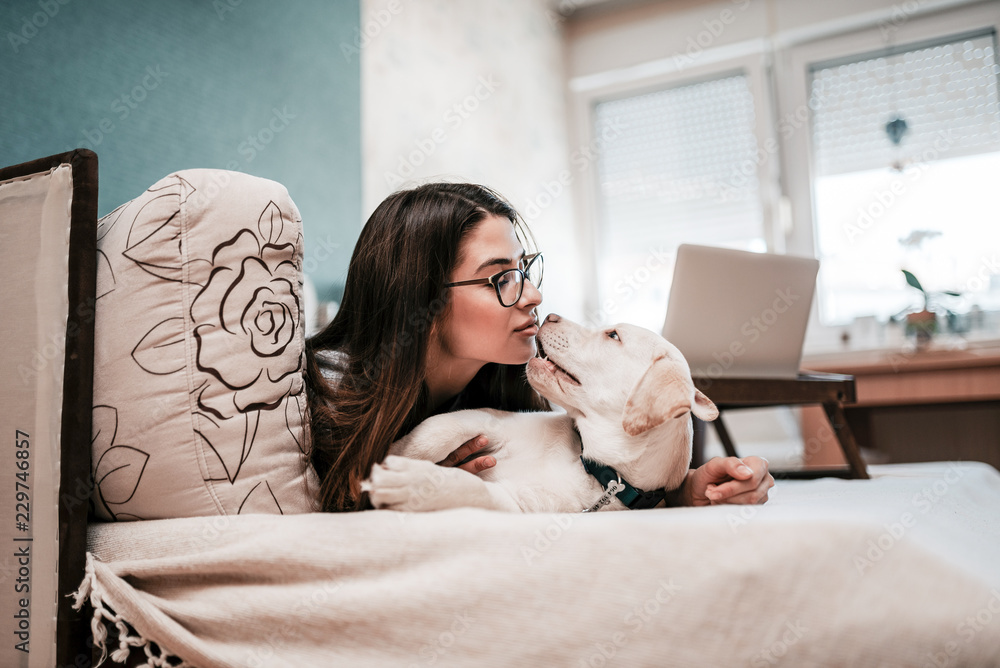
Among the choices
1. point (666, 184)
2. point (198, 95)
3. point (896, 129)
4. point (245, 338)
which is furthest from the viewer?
point (666, 184)

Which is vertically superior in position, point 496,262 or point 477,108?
point 477,108

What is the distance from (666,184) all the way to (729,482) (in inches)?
150

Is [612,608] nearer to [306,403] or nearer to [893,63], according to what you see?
[306,403]

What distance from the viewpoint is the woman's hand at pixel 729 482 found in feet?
3.51

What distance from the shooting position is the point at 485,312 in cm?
124

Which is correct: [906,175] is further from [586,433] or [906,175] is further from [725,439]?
[586,433]

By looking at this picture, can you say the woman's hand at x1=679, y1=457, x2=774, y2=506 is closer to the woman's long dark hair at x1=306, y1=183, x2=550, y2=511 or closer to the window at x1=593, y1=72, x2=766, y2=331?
the woman's long dark hair at x1=306, y1=183, x2=550, y2=511

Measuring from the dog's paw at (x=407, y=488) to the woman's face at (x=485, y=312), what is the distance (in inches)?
15.9

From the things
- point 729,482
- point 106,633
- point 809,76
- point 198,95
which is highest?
point 809,76

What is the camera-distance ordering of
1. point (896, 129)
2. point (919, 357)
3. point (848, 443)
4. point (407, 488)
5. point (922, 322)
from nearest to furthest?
point (407, 488) → point (848, 443) → point (919, 357) → point (922, 322) → point (896, 129)

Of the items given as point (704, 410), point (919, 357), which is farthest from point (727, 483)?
point (919, 357)

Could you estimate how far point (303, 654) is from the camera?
806mm

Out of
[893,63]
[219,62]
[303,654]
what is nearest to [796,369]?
[303,654]

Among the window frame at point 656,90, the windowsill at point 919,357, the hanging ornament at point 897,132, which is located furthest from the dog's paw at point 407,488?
the hanging ornament at point 897,132
